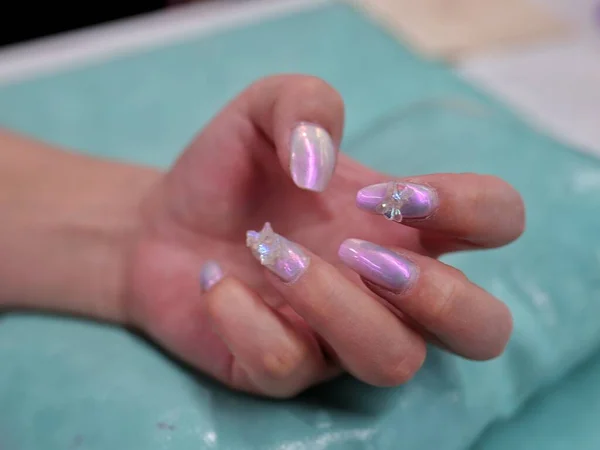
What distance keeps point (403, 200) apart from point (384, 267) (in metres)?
0.05

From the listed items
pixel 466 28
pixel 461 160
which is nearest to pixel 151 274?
pixel 461 160

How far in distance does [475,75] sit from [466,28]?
0.17 metres

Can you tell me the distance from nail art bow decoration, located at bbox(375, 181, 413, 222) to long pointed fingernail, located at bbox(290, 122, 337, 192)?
1.9 inches

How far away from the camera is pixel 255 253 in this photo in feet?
1.38

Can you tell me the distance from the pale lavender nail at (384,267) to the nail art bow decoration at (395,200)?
1.0 inches

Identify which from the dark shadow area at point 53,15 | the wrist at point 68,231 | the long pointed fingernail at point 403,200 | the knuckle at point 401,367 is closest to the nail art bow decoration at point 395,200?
the long pointed fingernail at point 403,200

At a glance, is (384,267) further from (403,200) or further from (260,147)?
(260,147)

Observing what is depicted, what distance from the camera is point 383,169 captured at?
733 millimetres

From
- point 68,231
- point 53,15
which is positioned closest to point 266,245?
point 68,231

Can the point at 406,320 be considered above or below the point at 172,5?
above

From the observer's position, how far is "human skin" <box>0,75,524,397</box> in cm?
42

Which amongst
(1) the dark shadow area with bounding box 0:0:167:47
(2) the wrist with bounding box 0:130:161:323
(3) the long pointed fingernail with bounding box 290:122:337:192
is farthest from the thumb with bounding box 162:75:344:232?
(1) the dark shadow area with bounding box 0:0:167:47

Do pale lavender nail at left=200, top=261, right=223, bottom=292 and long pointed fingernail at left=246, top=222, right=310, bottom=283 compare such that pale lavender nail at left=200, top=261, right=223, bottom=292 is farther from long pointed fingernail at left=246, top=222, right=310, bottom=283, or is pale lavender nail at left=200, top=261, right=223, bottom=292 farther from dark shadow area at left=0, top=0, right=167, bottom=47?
dark shadow area at left=0, top=0, right=167, bottom=47

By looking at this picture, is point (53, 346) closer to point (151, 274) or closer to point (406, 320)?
point (151, 274)
